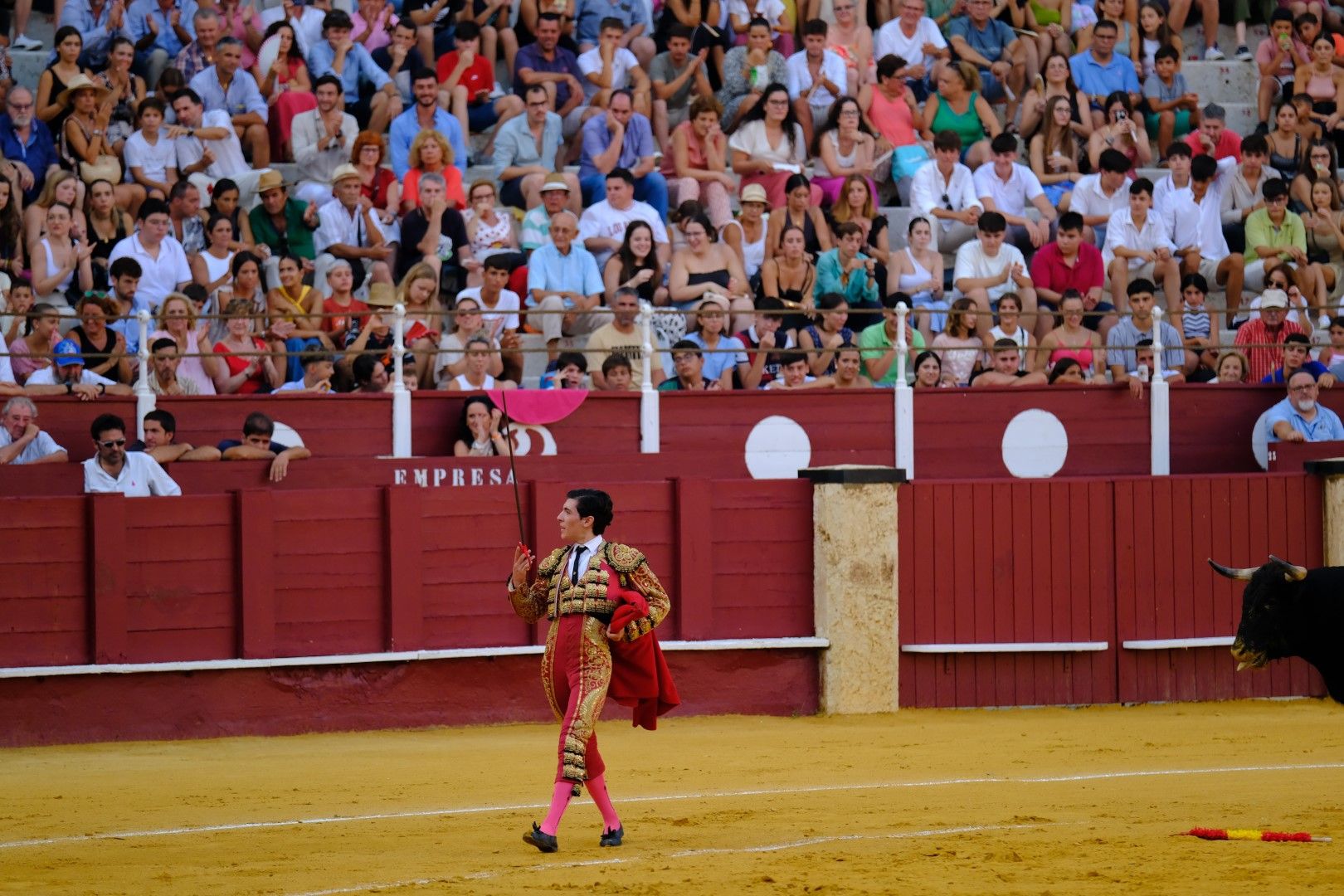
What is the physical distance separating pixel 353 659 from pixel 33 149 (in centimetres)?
394

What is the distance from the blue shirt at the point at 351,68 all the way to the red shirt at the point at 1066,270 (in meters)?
4.51

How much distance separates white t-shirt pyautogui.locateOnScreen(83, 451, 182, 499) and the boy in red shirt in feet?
12.7

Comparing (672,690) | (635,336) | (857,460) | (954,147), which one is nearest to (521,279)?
(635,336)

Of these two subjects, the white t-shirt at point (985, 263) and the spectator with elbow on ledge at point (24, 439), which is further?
the white t-shirt at point (985, 263)

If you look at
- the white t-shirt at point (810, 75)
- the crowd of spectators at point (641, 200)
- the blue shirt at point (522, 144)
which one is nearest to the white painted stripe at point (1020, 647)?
the crowd of spectators at point (641, 200)

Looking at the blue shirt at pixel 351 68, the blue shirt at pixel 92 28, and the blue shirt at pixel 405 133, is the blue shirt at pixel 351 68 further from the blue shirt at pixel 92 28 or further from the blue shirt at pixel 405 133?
the blue shirt at pixel 92 28

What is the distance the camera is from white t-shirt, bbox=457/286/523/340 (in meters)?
11.6

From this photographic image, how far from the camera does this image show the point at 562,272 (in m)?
11.9

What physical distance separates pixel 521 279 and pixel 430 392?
4.16 feet

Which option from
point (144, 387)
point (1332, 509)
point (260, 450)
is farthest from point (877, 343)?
point (144, 387)

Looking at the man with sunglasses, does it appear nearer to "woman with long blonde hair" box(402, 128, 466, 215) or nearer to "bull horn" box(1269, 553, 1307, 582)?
"woman with long blonde hair" box(402, 128, 466, 215)

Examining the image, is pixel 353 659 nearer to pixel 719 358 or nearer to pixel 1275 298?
pixel 719 358

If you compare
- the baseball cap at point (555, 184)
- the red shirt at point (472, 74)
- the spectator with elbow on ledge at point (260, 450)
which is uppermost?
the red shirt at point (472, 74)

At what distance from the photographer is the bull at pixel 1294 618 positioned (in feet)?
24.5
